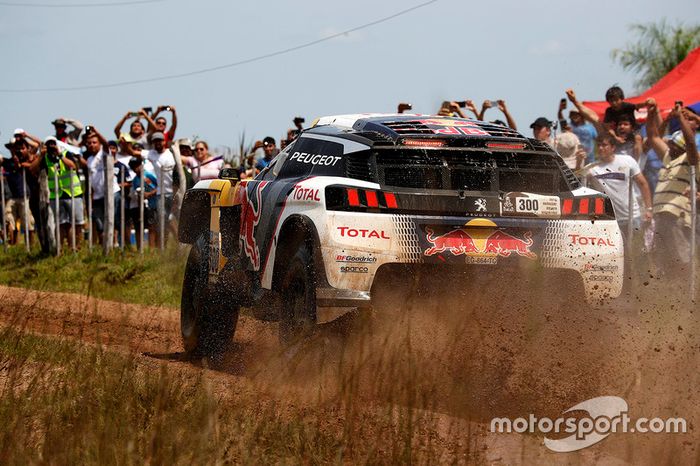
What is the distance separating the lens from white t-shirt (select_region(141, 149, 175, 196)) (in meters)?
17.3

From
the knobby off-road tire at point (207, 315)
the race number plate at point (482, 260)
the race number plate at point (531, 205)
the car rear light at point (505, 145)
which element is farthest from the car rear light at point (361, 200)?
the knobby off-road tire at point (207, 315)

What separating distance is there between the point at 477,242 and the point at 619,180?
5714 mm

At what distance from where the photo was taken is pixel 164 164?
57.2 feet

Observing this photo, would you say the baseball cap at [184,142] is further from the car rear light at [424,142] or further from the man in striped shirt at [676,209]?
the car rear light at [424,142]

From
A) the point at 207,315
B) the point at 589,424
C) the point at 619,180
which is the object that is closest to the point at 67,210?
the point at 207,315

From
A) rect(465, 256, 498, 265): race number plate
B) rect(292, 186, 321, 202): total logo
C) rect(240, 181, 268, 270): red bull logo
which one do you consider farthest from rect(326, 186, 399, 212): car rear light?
rect(240, 181, 268, 270): red bull logo

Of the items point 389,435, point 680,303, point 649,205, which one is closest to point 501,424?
point 389,435

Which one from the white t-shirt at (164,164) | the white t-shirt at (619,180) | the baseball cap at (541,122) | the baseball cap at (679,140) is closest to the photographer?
the baseball cap at (679,140)

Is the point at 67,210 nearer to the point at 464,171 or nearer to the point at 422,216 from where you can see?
the point at 464,171

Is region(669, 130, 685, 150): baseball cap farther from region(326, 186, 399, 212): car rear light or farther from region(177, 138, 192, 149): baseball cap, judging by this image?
region(177, 138, 192, 149): baseball cap

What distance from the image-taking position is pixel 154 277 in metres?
15.9

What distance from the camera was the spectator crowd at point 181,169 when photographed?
40.1ft

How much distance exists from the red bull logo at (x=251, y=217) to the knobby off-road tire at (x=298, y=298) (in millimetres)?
762

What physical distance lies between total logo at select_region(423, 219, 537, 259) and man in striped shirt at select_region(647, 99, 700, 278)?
4.91 meters
